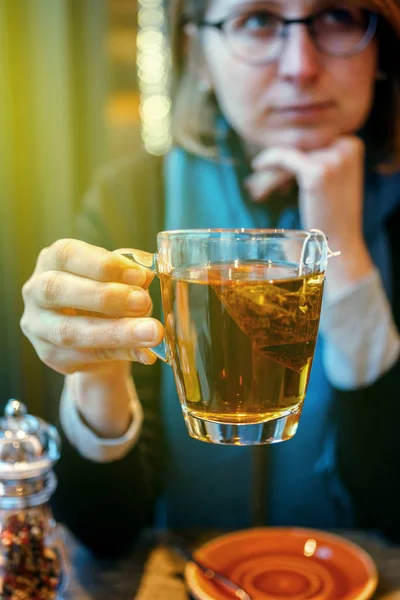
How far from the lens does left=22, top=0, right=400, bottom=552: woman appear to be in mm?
844

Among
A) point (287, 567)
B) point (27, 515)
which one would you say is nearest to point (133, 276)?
point (27, 515)

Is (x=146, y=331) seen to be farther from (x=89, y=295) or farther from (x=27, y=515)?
(x=27, y=515)

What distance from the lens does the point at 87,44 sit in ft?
3.46

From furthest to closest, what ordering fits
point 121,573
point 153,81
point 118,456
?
1. point 153,81
2. point 118,456
3. point 121,573

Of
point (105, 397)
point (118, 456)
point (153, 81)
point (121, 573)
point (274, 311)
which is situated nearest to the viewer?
point (274, 311)

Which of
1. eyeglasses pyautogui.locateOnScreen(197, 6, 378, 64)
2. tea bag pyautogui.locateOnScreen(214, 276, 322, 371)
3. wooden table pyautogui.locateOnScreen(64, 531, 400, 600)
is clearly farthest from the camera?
eyeglasses pyautogui.locateOnScreen(197, 6, 378, 64)

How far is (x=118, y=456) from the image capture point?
34.9 inches

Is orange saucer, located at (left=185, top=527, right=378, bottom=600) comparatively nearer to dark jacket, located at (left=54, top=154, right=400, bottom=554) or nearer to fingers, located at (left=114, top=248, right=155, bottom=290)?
dark jacket, located at (left=54, top=154, right=400, bottom=554)

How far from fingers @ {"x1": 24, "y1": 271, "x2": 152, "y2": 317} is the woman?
0.19 meters

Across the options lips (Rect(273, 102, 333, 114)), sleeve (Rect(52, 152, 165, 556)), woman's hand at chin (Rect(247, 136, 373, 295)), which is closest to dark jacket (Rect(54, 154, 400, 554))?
sleeve (Rect(52, 152, 165, 556))

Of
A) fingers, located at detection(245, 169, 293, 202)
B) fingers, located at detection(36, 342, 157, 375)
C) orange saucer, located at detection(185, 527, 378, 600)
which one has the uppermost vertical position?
fingers, located at detection(245, 169, 293, 202)

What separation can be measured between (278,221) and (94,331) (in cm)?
49

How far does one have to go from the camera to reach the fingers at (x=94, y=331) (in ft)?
1.53

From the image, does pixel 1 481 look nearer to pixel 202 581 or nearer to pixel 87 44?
pixel 202 581
